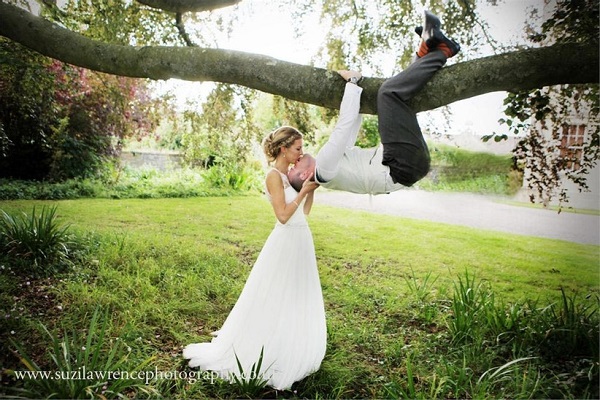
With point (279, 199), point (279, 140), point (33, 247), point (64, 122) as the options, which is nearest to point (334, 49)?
point (279, 140)

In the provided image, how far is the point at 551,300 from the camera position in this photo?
12.9 ft

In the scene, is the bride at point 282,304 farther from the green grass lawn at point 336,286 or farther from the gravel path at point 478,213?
the gravel path at point 478,213

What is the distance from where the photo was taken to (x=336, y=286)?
4.23 m

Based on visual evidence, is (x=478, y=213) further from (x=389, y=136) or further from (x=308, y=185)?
(x=389, y=136)

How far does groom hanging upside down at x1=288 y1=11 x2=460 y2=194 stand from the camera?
1.89 m

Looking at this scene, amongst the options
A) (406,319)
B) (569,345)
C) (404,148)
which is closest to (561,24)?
(404,148)

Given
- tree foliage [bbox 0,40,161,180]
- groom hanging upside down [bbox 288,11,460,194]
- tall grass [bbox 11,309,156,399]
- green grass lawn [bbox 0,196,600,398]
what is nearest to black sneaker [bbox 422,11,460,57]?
groom hanging upside down [bbox 288,11,460,194]


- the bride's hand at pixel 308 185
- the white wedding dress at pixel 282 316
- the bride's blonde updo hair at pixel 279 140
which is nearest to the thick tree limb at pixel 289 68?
the bride's blonde updo hair at pixel 279 140

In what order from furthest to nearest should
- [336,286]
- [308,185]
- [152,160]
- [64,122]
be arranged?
1. [152,160]
2. [64,122]
3. [336,286]
4. [308,185]

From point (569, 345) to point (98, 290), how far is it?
Result: 3.53 meters

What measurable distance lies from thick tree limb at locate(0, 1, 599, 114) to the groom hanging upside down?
0.08 m

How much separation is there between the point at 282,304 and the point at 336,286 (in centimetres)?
187

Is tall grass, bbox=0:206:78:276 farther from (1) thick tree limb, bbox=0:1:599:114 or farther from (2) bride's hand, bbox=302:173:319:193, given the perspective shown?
(2) bride's hand, bbox=302:173:319:193

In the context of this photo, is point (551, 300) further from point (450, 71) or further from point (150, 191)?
point (150, 191)
